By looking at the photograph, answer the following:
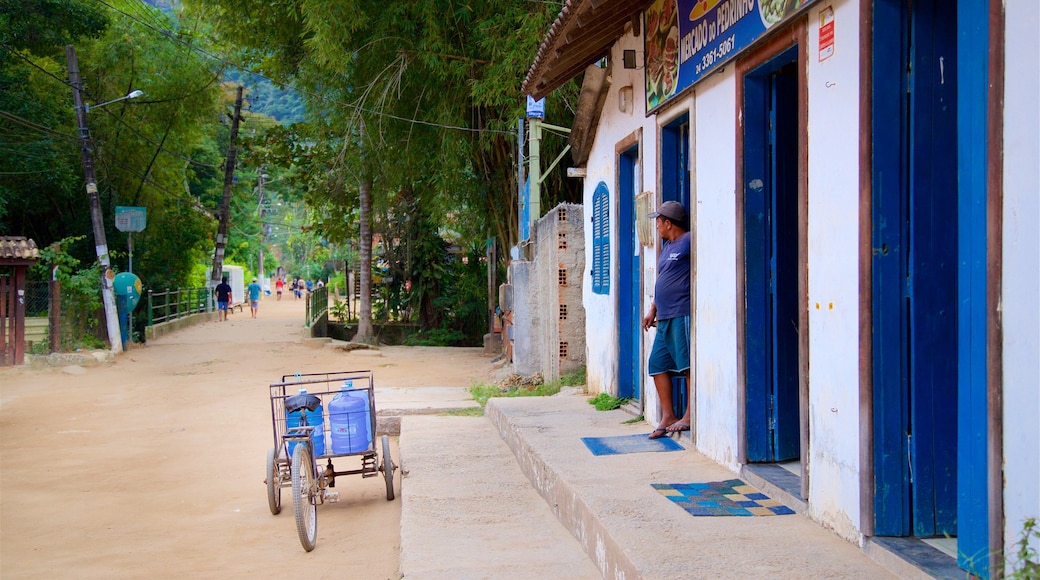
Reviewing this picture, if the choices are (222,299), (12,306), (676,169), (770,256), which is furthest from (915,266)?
(222,299)

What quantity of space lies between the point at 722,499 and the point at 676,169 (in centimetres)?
286

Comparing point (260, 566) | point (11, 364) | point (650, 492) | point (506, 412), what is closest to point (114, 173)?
point (11, 364)

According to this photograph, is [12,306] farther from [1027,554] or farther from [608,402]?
[1027,554]

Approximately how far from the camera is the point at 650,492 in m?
4.79

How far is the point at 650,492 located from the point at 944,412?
64.9 inches

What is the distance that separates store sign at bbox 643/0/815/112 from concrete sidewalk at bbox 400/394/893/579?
239 centimetres

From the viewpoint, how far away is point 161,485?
A: 8234mm

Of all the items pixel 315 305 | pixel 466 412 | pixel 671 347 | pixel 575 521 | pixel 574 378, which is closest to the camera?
pixel 575 521

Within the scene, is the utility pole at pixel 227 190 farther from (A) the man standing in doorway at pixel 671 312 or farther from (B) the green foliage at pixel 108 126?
(A) the man standing in doorway at pixel 671 312

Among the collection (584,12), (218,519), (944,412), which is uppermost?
(584,12)

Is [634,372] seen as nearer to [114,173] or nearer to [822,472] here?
[822,472]

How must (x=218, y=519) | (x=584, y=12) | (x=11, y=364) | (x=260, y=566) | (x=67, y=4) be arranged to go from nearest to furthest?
(x=260, y=566)
(x=584, y=12)
(x=218, y=519)
(x=11, y=364)
(x=67, y=4)

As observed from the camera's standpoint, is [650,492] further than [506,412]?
No

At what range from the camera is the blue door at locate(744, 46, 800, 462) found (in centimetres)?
514
